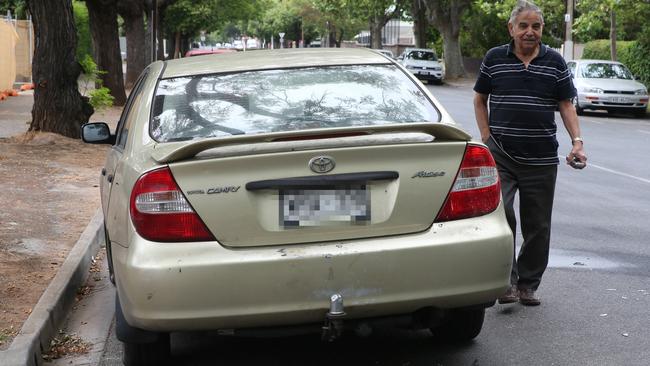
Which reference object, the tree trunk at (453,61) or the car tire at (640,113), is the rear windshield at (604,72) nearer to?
the car tire at (640,113)

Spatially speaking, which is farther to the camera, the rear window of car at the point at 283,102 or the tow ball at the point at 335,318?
the rear window of car at the point at 283,102

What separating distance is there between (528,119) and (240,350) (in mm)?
2211

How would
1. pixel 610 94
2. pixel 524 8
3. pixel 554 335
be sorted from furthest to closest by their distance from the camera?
pixel 610 94
pixel 524 8
pixel 554 335

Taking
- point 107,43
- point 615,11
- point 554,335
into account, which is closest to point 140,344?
point 554,335

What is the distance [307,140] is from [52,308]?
2.33m

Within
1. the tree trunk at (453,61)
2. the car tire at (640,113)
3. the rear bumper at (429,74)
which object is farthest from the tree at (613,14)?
the tree trunk at (453,61)

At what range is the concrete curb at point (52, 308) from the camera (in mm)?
4754

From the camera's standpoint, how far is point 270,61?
17.1ft

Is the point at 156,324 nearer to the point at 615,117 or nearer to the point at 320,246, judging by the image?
the point at 320,246

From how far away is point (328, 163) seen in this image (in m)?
4.07

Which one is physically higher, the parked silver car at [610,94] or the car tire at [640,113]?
the parked silver car at [610,94]

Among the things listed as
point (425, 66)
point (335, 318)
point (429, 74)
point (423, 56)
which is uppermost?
point (335, 318)

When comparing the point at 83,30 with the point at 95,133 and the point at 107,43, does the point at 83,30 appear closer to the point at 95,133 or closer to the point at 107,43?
the point at 107,43

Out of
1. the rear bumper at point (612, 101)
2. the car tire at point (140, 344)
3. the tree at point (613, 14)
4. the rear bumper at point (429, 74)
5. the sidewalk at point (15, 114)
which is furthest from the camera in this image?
the rear bumper at point (429, 74)
